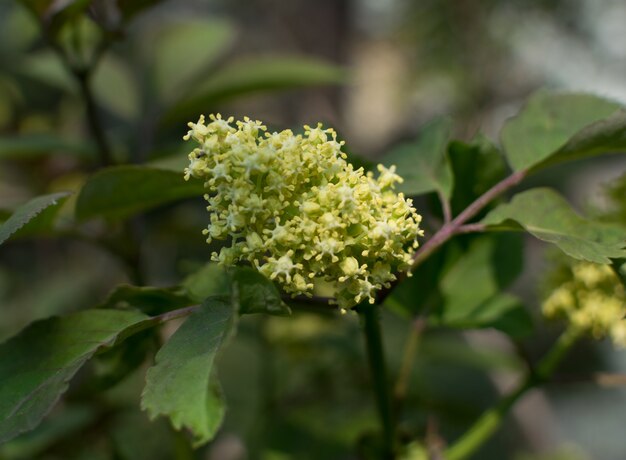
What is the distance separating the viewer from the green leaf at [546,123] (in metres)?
0.95

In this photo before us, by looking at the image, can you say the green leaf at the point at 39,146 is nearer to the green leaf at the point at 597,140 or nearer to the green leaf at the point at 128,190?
the green leaf at the point at 128,190

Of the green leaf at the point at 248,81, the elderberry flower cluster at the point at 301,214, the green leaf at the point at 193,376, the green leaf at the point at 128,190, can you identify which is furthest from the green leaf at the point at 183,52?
the green leaf at the point at 193,376

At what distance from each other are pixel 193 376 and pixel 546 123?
23.7 inches

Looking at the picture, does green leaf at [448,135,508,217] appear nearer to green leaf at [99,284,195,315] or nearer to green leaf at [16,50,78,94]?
green leaf at [99,284,195,315]

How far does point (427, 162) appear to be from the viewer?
990 mm

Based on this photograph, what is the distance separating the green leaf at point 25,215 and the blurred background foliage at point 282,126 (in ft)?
0.41

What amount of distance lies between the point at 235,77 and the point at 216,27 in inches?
14.5

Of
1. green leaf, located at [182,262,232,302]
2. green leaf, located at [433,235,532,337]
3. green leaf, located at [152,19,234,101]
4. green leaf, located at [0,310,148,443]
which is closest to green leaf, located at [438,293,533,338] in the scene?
green leaf, located at [433,235,532,337]

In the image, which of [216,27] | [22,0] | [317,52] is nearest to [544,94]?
[22,0]

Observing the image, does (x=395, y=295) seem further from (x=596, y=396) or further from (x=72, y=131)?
(x=596, y=396)

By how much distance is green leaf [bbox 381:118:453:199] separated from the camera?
0.93m

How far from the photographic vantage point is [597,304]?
1.02 meters

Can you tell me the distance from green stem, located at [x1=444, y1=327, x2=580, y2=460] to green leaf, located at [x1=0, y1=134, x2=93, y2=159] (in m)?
0.85

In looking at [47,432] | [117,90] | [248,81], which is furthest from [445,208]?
[117,90]
